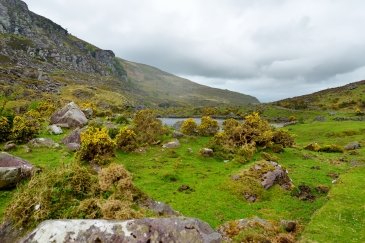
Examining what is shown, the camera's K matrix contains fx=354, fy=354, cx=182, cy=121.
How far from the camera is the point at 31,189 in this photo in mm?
14766

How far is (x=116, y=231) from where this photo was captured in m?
11.9

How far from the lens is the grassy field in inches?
816

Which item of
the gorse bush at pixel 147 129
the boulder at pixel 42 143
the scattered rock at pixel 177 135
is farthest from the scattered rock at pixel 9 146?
the scattered rock at pixel 177 135

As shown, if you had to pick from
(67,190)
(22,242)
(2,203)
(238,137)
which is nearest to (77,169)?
(67,190)

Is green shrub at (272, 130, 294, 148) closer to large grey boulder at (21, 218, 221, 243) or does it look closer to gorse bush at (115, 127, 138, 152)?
gorse bush at (115, 127, 138, 152)

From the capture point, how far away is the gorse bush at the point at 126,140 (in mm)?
38719

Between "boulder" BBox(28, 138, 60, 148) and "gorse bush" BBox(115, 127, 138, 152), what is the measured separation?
6583 mm

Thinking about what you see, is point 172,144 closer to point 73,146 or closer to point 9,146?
point 73,146

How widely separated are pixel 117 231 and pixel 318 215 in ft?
45.5

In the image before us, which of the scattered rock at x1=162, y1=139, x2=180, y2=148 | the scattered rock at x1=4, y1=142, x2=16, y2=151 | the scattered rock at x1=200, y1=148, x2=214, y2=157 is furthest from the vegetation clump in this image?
the scattered rock at x1=162, y1=139, x2=180, y2=148

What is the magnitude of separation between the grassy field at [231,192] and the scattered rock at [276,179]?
24.1 inches

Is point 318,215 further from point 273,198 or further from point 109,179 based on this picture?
point 109,179

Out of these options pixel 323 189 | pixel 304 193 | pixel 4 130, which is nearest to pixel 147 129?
pixel 4 130

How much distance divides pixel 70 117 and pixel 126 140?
15.1 meters
